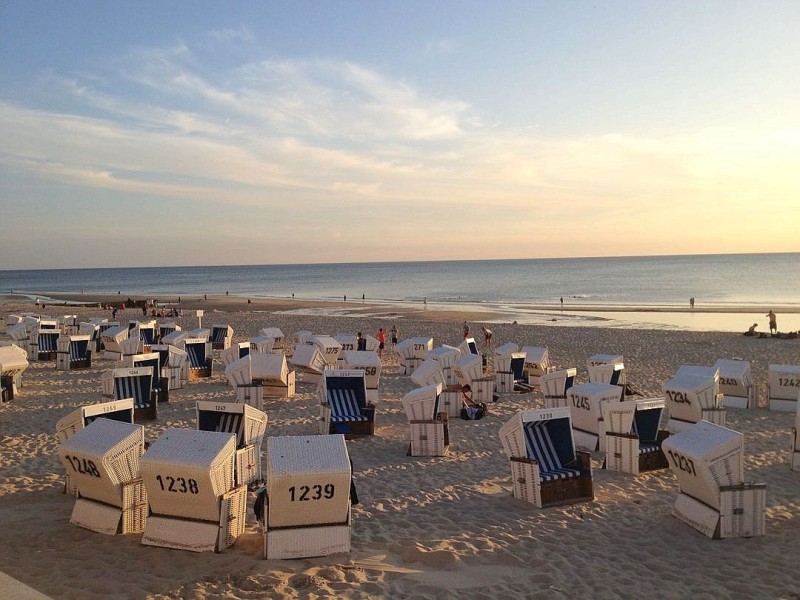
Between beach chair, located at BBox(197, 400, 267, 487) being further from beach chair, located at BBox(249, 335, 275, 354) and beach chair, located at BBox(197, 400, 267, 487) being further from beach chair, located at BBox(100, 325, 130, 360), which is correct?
beach chair, located at BBox(100, 325, 130, 360)

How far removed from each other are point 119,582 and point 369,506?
319 centimetres


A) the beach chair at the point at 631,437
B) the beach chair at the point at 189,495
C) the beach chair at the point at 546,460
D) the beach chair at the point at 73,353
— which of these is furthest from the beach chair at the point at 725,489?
the beach chair at the point at 73,353

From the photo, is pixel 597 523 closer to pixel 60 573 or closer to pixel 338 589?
pixel 338 589

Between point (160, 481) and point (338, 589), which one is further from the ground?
point (160, 481)

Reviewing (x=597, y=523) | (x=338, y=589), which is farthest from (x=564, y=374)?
(x=338, y=589)

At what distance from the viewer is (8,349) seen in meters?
15.5

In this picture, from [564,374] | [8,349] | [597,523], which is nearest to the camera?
[597,523]

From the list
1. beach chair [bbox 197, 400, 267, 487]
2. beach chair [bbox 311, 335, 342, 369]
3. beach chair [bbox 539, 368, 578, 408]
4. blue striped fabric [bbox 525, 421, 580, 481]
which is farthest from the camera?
beach chair [bbox 311, 335, 342, 369]

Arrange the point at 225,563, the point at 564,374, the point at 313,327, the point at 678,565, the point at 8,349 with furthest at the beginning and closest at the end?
the point at 313,327
the point at 8,349
the point at 564,374
the point at 678,565
the point at 225,563

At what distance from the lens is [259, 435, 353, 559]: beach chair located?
5.97 m

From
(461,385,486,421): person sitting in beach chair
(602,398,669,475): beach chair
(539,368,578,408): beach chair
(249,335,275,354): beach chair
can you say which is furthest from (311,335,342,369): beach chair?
(602,398,669,475): beach chair

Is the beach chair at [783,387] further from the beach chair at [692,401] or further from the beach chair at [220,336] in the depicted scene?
the beach chair at [220,336]

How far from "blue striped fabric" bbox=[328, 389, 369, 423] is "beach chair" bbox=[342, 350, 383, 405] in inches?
90.4

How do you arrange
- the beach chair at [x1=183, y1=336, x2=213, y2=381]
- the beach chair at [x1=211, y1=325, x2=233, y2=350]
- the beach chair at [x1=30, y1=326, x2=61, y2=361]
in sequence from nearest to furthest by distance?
the beach chair at [x1=183, y1=336, x2=213, y2=381] < the beach chair at [x1=30, y1=326, x2=61, y2=361] < the beach chair at [x1=211, y1=325, x2=233, y2=350]
